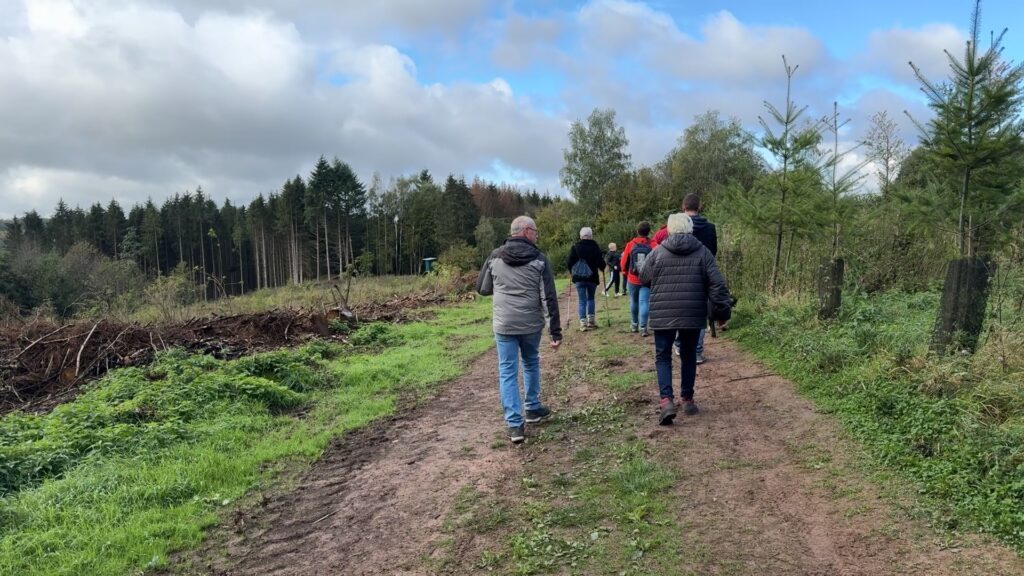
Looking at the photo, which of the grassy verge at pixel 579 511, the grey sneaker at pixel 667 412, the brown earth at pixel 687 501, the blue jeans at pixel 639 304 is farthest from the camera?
the blue jeans at pixel 639 304

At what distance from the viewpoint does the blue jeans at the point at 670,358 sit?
5.27 metres

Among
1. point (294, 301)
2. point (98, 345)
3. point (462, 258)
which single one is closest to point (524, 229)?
point (98, 345)

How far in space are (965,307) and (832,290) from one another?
2.66 meters

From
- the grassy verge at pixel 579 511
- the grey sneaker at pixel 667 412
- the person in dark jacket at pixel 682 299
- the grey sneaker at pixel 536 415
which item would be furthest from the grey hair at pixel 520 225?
the grey sneaker at pixel 667 412

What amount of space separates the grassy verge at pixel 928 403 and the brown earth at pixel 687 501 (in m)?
0.23

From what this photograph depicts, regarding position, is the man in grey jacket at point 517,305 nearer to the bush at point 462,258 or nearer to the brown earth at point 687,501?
the brown earth at point 687,501

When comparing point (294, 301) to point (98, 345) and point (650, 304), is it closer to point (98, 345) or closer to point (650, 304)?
point (98, 345)

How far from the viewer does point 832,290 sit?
7.66m

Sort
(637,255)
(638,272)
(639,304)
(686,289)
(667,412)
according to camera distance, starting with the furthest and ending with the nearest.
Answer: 1. (639,304)
2. (637,255)
3. (638,272)
4. (686,289)
5. (667,412)

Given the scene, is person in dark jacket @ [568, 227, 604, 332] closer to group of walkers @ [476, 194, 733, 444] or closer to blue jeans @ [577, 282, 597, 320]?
blue jeans @ [577, 282, 597, 320]

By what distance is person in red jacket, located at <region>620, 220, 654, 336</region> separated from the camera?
9367 millimetres

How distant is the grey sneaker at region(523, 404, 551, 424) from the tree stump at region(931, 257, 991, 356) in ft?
11.8

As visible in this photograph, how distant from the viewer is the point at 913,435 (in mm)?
4098

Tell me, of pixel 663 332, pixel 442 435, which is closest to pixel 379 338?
pixel 442 435
